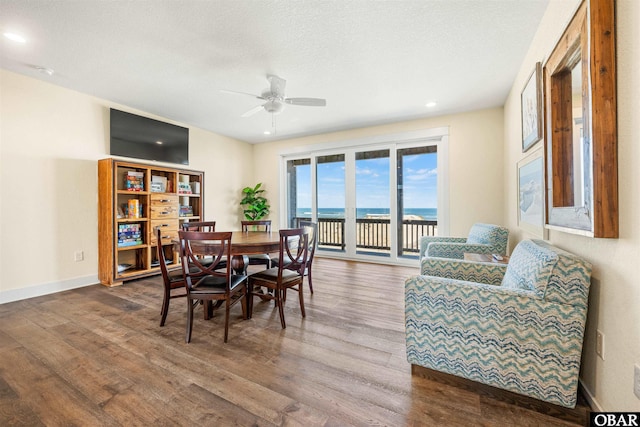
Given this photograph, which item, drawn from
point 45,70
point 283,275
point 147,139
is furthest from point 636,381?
point 147,139

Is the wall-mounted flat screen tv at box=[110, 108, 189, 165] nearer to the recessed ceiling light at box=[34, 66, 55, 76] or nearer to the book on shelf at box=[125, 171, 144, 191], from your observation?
the book on shelf at box=[125, 171, 144, 191]

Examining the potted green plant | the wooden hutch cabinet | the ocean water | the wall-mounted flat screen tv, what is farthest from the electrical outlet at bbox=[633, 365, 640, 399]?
the potted green plant

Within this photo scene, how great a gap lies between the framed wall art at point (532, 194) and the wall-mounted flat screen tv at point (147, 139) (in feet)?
16.2

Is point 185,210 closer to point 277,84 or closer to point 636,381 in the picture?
point 277,84

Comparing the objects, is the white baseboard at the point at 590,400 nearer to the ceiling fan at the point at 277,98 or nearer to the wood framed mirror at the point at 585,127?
the wood framed mirror at the point at 585,127

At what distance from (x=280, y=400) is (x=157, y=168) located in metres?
3.77

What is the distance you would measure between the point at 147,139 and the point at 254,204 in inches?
92.7

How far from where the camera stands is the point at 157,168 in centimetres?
386

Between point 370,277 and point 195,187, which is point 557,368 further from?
point 195,187

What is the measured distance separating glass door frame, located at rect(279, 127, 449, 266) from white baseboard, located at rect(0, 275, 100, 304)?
3.76 m

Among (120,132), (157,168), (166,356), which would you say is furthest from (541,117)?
(120,132)

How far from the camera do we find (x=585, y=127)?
1270mm

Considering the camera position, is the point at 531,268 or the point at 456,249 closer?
the point at 531,268

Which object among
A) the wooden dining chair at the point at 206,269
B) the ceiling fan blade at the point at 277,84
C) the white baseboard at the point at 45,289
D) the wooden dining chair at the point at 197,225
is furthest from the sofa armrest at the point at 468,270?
the white baseboard at the point at 45,289
